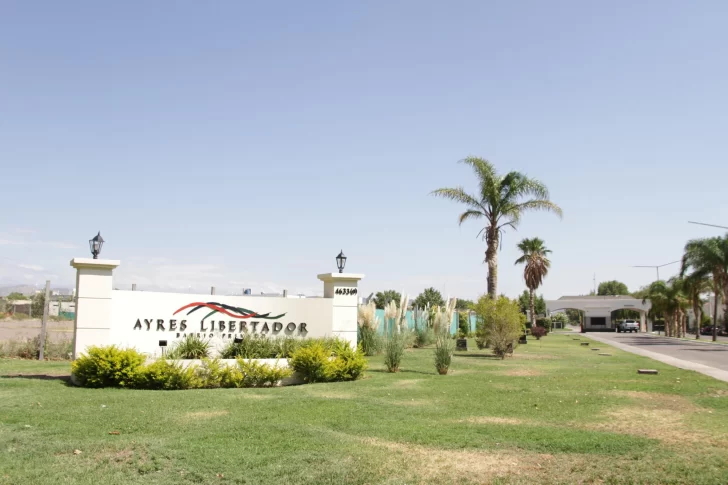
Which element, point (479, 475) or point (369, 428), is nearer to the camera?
point (479, 475)

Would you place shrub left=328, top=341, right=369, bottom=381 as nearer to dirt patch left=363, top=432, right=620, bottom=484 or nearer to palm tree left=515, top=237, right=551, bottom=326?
dirt patch left=363, top=432, right=620, bottom=484

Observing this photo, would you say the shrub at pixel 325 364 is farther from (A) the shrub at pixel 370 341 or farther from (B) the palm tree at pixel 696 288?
(B) the palm tree at pixel 696 288

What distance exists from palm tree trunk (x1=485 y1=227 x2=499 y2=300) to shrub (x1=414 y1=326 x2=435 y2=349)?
330 centimetres

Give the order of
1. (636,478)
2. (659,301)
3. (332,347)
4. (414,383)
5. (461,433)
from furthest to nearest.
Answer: (659,301)
(332,347)
(414,383)
(461,433)
(636,478)

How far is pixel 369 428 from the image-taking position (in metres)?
8.77

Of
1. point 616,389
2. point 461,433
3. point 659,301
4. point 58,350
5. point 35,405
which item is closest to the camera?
point 461,433

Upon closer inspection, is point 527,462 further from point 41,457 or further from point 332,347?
point 332,347

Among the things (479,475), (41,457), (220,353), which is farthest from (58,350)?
(479,475)

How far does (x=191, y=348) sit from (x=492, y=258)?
17836mm

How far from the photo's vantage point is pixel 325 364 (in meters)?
14.2

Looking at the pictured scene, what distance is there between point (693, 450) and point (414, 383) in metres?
7.12

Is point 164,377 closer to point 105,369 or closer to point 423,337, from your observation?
point 105,369

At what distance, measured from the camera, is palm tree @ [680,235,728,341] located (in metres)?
44.9

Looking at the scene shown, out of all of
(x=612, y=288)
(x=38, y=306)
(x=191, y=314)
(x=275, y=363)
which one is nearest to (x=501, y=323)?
(x=275, y=363)
